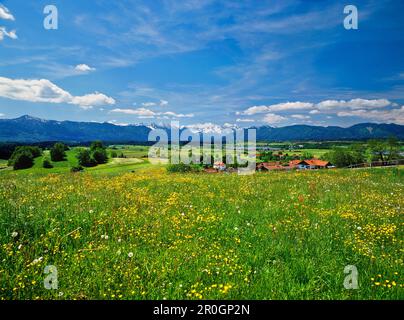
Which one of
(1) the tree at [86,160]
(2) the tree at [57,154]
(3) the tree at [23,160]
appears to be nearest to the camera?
(3) the tree at [23,160]

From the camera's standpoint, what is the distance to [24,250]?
488 cm

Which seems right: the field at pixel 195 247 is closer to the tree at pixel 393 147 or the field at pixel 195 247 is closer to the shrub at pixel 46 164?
the shrub at pixel 46 164

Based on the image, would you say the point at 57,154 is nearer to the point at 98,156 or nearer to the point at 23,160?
the point at 23,160

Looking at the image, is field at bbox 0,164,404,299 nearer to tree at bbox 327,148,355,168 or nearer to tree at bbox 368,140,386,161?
tree at bbox 368,140,386,161

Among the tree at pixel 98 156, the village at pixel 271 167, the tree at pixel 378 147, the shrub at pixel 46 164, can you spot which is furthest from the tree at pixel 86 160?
the tree at pixel 378 147

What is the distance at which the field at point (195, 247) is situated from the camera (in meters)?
4.06

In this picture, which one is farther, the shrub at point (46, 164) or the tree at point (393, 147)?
the tree at point (393, 147)

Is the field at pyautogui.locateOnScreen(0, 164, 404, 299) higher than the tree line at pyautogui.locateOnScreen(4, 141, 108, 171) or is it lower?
lower

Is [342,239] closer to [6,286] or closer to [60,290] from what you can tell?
[60,290]

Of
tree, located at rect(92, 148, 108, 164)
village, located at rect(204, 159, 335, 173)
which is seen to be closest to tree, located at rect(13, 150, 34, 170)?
tree, located at rect(92, 148, 108, 164)

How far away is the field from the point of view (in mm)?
4062

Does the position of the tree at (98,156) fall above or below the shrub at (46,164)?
above
